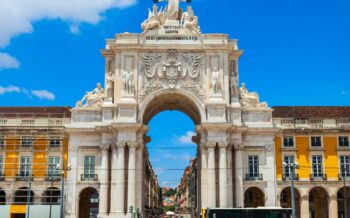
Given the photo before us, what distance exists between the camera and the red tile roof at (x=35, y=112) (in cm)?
6449

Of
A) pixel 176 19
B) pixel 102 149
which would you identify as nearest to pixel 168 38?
pixel 176 19

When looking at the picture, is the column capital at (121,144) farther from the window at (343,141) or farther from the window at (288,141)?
the window at (343,141)

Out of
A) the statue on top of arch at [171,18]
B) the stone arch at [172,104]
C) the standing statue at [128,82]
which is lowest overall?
the stone arch at [172,104]

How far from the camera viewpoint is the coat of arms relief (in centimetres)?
5688

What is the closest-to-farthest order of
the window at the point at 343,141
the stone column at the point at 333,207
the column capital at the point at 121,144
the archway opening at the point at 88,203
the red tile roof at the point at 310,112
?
the column capital at the point at 121,144 < the stone column at the point at 333,207 < the window at the point at 343,141 < the archway opening at the point at 88,203 < the red tile roof at the point at 310,112

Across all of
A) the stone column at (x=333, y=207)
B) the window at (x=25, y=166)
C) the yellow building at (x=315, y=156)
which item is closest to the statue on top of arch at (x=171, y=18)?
the yellow building at (x=315, y=156)

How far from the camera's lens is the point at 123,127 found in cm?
5450

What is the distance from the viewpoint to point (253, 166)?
57.1m

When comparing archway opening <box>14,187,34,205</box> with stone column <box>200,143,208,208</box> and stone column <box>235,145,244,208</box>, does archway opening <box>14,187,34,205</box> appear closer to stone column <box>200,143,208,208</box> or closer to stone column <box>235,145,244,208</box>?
stone column <box>200,143,208,208</box>

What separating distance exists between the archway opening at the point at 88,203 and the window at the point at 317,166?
25.9 metres

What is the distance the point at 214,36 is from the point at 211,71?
4041 millimetres

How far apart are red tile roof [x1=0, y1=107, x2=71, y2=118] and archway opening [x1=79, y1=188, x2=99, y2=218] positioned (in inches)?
402

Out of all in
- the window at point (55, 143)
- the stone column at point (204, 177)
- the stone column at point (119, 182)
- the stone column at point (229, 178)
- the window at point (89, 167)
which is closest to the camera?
the stone column at point (119, 182)

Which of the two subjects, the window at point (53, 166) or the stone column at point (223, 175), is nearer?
the stone column at point (223, 175)
